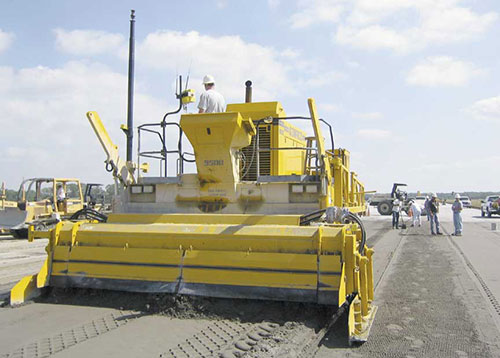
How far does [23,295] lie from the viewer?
19.5 feet

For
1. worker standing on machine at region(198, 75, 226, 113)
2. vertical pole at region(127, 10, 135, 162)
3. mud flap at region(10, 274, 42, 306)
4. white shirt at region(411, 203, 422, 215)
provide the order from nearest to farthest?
Result: mud flap at region(10, 274, 42, 306), worker standing on machine at region(198, 75, 226, 113), vertical pole at region(127, 10, 135, 162), white shirt at region(411, 203, 422, 215)

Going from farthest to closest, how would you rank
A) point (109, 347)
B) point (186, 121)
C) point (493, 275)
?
point (493, 275)
point (186, 121)
point (109, 347)

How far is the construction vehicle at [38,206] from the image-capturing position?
1738 cm

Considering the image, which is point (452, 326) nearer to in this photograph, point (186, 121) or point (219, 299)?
point (219, 299)

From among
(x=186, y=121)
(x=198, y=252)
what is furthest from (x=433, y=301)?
(x=186, y=121)

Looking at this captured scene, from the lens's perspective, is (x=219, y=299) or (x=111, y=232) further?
(x=111, y=232)

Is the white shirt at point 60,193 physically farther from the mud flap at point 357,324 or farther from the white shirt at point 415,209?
the white shirt at point 415,209

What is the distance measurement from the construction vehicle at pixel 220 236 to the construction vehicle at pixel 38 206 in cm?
1121

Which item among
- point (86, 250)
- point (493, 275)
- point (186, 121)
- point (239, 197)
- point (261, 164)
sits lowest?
point (493, 275)

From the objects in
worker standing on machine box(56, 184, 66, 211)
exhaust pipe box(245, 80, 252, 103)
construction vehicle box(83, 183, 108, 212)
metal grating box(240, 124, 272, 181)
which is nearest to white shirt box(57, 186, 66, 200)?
worker standing on machine box(56, 184, 66, 211)

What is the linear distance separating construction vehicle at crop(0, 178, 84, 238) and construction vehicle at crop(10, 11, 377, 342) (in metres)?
11.2

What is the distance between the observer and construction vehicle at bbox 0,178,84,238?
17375 millimetres

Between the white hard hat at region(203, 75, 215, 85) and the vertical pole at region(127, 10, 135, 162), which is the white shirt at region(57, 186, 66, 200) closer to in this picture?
the vertical pole at region(127, 10, 135, 162)

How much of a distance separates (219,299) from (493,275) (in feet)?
20.1
